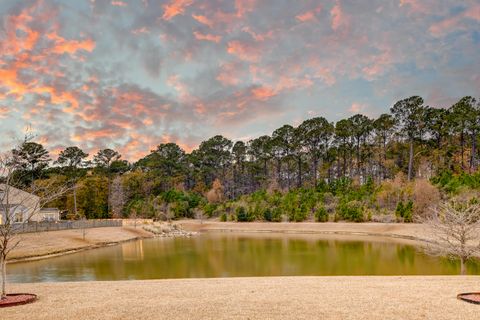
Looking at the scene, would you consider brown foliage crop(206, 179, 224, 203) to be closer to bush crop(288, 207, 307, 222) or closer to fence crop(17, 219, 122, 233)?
bush crop(288, 207, 307, 222)

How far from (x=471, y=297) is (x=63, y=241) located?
36.0 meters

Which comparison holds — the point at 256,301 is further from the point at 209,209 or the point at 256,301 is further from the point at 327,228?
the point at 209,209

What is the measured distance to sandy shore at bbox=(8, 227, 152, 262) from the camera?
3117 centimetres

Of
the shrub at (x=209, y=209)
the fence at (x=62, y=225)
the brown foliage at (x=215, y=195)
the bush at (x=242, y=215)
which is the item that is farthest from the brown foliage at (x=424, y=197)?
the brown foliage at (x=215, y=195)

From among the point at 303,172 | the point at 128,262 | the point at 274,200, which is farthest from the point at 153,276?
the point at 303,172

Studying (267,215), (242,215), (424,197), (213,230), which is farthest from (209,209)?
(424,197)

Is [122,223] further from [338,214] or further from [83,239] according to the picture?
[338,214]

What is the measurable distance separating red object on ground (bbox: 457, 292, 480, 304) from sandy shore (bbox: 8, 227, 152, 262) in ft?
76.7

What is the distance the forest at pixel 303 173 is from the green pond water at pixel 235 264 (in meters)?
23.6

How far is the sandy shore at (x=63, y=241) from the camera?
3117cm

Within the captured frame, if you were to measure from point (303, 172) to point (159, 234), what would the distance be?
5679cm

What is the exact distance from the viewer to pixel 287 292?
1191 centimetres

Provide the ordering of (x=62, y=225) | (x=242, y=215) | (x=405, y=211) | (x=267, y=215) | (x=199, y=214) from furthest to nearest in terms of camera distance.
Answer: (x=199, y=214) → (x=242, y=215) → (x=267, y=215) → (x=405, y=211) → (x=62, y=225)

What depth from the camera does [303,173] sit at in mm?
105125
